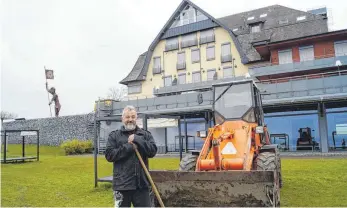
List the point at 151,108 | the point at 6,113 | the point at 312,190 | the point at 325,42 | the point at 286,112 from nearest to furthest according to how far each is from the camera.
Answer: the point at 312,190, the point at 286,112, the point at 325,42, the point at 151,108, the point at 6,113

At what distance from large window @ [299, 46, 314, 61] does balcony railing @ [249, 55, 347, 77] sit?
984 mm

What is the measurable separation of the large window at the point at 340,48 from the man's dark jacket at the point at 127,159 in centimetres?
2632

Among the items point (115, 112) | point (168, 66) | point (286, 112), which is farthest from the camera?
point (168, 66)

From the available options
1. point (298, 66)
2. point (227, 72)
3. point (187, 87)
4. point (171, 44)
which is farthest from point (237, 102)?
point (171, 44)

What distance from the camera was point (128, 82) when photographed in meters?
37.8

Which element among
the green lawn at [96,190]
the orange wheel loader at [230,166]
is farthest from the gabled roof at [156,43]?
the orange wheel loader at [230,166]

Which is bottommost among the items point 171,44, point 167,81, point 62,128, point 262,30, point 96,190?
point 96,190

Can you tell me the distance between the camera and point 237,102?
8.76 m

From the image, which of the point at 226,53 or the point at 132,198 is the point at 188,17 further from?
the point at 132,198

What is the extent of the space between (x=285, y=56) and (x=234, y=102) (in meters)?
22.0

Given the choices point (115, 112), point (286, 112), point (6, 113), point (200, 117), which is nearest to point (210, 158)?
point (286, 112)

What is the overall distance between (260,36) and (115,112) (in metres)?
15.9

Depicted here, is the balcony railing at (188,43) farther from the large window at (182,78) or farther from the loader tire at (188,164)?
the loader tire at (188,164)

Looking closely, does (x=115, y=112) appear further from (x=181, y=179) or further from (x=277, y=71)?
(x=181, y=179)
